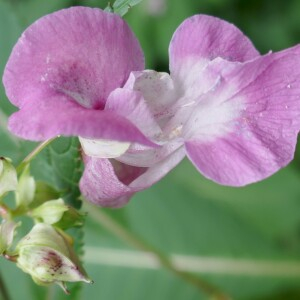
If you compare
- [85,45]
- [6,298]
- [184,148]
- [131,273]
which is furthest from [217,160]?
[131,273]

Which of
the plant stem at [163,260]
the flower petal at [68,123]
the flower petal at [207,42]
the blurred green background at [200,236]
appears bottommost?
the blurred green background at [200,236]

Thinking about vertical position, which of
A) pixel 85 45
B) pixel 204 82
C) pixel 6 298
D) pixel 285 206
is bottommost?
pixel 285 206

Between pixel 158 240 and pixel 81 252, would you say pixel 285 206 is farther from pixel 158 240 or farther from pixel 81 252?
pixel 81 252

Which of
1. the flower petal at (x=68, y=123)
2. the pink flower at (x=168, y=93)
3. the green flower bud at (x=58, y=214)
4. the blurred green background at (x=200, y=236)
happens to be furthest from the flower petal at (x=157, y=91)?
the blurred green background at (x=200, y=236)

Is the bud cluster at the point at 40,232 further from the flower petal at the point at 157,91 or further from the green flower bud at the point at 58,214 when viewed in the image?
the flower petal at the point at 157,91

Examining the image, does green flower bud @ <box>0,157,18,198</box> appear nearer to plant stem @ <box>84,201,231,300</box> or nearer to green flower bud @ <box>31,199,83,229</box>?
green flower bud @ <box>31,199,83,229</box>

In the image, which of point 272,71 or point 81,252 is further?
point 81,252
